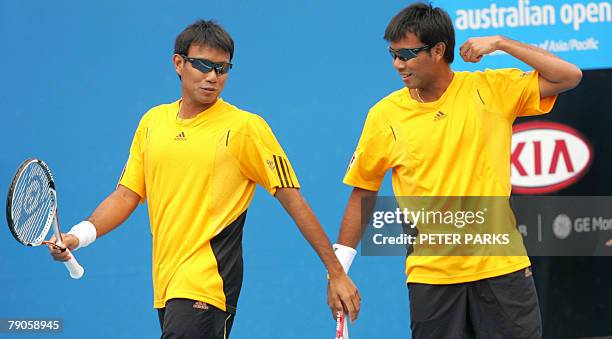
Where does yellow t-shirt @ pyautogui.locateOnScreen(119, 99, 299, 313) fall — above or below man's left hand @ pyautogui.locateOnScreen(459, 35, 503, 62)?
below

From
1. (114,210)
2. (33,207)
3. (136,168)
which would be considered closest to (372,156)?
(136,168)

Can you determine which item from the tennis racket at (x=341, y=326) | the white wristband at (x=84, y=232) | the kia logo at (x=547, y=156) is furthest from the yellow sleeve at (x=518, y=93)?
the white wristband at (x=84, y=232)

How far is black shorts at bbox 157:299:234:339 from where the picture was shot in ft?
16.0

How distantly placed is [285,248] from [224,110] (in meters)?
1.95

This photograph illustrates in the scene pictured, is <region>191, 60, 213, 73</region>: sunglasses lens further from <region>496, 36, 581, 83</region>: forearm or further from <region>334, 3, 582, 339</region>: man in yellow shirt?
<region>496, 36, 581, 83</region>: forearm

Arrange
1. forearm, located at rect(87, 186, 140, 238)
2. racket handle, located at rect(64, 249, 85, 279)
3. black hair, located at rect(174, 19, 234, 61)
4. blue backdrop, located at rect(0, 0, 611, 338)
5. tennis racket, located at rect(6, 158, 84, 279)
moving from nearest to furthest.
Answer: tennis racket, located at rect(6, 158, 84, 279) → racket handle, located at rect(64, 249, 85, 279) → black hair, located at rect(174, 19, 234, 61) → forearm, located at rect(87, 186, 140, 238) → blue backdrop, located at rect(0, 0, 611, 338)

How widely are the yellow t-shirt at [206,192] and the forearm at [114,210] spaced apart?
0.22m

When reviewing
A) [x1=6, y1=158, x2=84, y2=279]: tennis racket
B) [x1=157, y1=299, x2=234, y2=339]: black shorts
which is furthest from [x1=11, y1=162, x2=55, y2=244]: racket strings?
[x1=157, y1=299, x2=234, y2=339]: black shorts

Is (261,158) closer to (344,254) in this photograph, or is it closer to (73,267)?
(344,254)

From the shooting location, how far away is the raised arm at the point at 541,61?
499 cm

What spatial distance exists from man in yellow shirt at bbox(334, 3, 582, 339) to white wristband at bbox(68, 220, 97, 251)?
52.6 inches

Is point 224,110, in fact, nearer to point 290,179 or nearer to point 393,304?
point 290,179

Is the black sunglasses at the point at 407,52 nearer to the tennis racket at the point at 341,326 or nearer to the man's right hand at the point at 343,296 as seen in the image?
the man's right hand at the point at 343,296

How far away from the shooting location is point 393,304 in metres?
6.94
